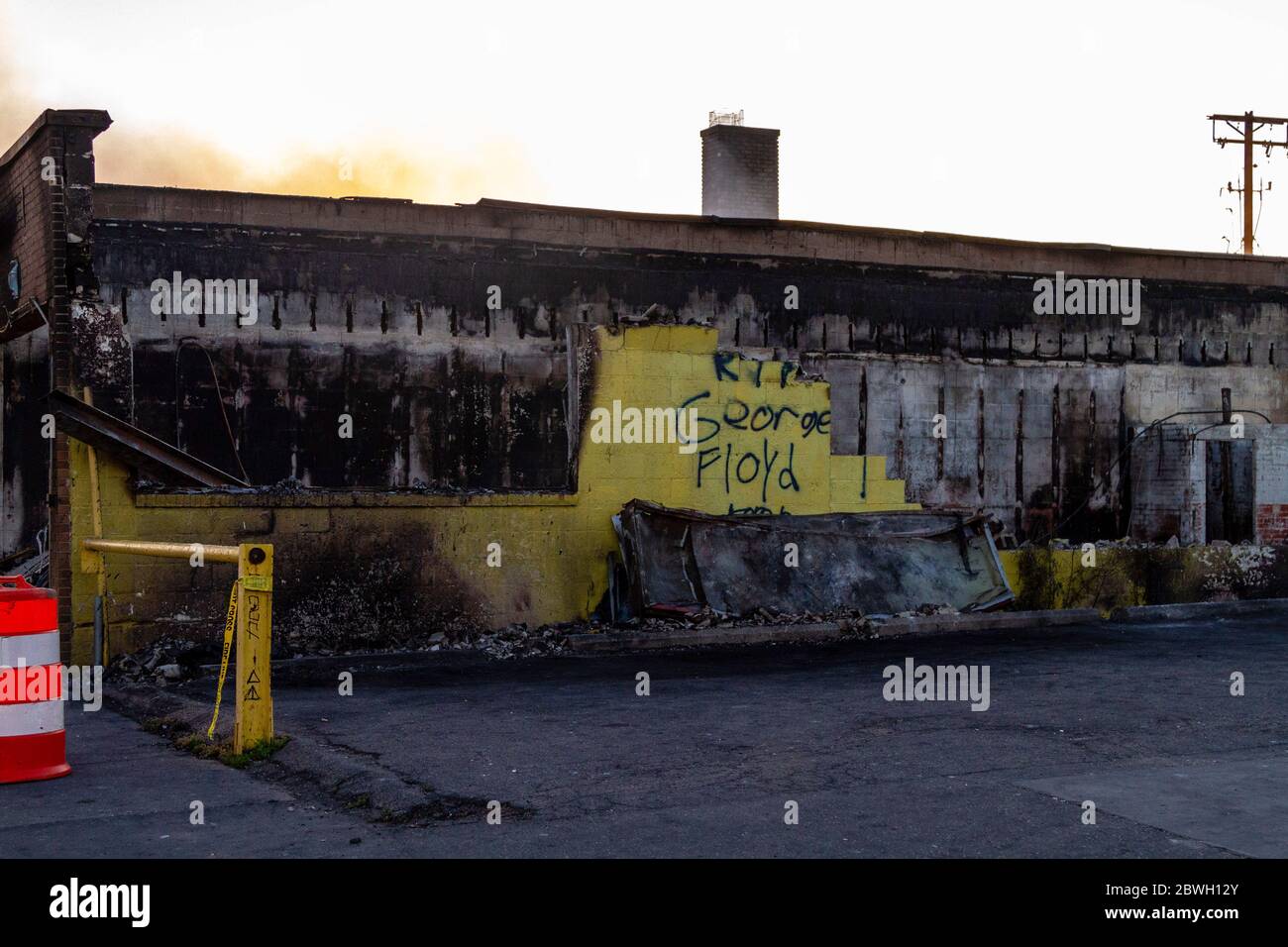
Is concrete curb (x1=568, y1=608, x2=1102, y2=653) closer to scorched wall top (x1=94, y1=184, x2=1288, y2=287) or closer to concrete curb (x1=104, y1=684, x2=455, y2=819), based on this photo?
concrete curb (x1=104, y1=684, x2=455, y2=819)

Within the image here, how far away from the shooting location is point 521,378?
21.5 meters

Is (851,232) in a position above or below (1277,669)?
above

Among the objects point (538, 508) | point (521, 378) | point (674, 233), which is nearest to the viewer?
point (538, 508)

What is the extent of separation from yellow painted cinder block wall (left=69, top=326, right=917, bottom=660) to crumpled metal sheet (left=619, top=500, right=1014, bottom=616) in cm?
38

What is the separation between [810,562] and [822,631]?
3.57 feet

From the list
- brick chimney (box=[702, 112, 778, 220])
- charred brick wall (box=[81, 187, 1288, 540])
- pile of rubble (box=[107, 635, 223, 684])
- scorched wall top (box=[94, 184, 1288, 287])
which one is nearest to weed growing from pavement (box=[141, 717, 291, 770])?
pile of rubble (box=[107, 635, 223, 684])

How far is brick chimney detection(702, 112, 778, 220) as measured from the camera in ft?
102

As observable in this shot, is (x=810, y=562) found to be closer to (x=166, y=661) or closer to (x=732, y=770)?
(x=166, y=661)

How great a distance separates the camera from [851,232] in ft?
78.9

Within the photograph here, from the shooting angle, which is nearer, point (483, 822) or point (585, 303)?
point (483, 822)

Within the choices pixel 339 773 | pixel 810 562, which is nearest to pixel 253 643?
pixel 339 773

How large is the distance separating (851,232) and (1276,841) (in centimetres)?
1914

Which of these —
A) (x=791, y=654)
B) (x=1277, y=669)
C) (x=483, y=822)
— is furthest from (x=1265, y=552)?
(x=483, y=822)
